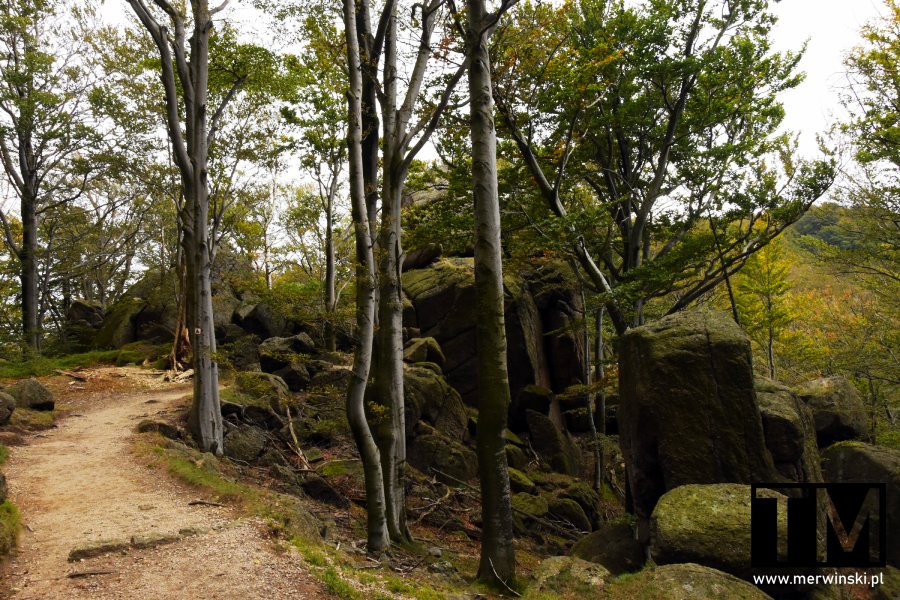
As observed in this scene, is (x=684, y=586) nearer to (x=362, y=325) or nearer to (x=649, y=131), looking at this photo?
(x=362, y=325)

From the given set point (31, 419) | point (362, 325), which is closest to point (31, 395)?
point (31, 419)

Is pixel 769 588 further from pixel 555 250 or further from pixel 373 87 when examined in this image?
pixel 373 87

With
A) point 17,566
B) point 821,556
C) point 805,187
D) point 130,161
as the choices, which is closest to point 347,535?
point 17,566

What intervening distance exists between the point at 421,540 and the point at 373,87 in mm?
8911

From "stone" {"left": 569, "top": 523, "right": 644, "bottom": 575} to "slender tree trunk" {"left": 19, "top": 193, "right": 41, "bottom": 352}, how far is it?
19.7 meters

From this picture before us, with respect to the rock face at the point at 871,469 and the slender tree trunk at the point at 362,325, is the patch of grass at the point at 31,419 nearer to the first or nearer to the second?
the slender tree trunk at the point at 362,325

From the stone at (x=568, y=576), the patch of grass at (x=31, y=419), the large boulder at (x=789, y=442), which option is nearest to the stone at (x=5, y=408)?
the patch of grass at (x=31, y=419)

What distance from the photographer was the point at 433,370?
55.2 feet

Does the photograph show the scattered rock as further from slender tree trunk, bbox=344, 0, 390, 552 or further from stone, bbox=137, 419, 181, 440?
stone, bbox=137, 419, 181, 440

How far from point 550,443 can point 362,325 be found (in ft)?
42.3

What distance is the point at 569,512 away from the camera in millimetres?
14438

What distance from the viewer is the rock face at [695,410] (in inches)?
351

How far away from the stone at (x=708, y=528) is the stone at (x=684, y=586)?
29.1 inches

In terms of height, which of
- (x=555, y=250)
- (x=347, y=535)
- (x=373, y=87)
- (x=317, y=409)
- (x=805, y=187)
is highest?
(x=373, y=87)
